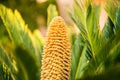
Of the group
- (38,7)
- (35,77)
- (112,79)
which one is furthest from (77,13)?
(38,7)

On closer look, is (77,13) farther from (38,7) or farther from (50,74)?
(38,7)

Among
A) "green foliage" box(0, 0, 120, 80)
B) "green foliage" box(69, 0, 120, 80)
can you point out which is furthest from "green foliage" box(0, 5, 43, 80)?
"green foliage" box(69, 0, 120, 80)

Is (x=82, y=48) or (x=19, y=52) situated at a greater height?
(x=19, y=52)

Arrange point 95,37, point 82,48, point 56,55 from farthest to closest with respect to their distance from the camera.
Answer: point 82,48 < point 95,37 < point 56,55

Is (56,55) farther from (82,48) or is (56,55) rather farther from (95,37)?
(82,48)

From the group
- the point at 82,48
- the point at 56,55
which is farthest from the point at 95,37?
the point at 82,48
